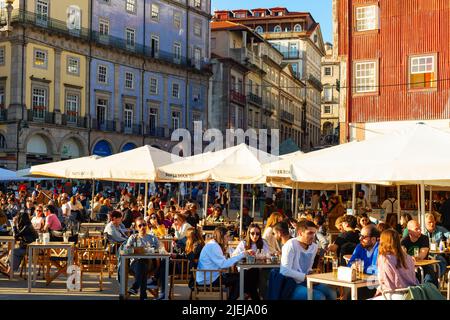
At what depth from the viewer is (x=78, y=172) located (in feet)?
56.1

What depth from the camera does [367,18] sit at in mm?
28375

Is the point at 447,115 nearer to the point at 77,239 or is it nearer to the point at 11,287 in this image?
the point at 77,239

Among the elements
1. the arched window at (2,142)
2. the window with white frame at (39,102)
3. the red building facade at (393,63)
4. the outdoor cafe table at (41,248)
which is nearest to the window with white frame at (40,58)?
the window with white frame at (39,102)

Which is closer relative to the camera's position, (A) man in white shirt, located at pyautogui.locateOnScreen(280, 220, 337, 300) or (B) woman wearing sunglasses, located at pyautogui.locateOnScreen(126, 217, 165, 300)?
(A) man in white shirt, located at pyautogui.locateOnScreen(280, 220, 337, 300)

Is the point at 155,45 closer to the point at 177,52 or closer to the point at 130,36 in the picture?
the point at 177,52

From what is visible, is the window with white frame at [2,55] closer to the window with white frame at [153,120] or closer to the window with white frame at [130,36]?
the window with white frame at [130,36]

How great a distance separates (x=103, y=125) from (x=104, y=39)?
6.51 metres

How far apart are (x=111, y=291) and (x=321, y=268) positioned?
3.82 metres

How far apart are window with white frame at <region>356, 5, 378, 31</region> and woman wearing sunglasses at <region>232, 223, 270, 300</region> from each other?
20562mm

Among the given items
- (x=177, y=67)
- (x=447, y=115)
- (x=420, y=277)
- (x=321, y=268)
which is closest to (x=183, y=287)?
(x=321, y=268)

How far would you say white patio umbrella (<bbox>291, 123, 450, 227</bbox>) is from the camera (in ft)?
29.1

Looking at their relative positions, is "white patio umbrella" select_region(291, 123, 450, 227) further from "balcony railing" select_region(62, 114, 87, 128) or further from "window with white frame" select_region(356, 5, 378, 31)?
"balcony railing" select_region(62, 114, 87, 128)

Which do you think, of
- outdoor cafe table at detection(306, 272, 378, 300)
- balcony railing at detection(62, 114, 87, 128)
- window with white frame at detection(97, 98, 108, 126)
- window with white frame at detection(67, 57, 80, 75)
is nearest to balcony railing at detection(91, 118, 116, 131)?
window with white frame at detection(97, 98, 108, 126)

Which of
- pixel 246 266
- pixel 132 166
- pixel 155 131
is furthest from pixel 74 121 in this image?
pixel 246 266
